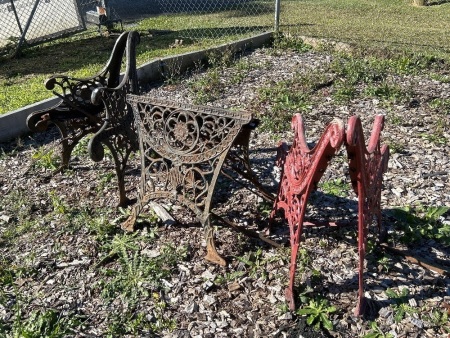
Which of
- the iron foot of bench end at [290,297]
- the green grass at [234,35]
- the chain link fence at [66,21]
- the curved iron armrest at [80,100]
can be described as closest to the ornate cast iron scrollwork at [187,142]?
the iron foot of bench end at [290,297]

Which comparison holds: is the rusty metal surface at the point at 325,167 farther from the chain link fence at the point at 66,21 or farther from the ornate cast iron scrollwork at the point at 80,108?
the chain link fence at the point at 66,21

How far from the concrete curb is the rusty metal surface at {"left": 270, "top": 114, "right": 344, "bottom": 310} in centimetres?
355

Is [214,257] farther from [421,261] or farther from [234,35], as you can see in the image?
[234,35]

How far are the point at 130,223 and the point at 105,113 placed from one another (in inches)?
38.0

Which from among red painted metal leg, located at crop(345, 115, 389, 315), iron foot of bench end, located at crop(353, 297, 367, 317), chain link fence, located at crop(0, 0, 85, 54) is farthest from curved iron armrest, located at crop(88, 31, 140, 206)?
chain link fence, located at crop(0, 0, 85, 54)

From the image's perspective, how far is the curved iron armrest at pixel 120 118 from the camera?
355cm

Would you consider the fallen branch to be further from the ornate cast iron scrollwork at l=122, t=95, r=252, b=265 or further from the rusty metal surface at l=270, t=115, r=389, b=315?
the ornate cast iron scrollwork at l=122, t=95, r=252, b=265

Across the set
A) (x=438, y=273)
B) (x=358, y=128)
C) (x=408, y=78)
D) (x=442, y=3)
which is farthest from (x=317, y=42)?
(x=442, y=3)

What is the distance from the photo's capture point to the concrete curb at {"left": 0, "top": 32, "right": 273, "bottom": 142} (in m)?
5.16

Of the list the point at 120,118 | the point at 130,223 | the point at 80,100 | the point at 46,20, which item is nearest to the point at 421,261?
the point at 130,223

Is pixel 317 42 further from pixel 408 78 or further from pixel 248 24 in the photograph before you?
pixel 248 24

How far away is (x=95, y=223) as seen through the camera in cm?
356

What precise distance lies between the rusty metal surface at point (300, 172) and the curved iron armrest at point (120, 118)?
4.61ft

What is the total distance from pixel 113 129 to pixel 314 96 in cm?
311
